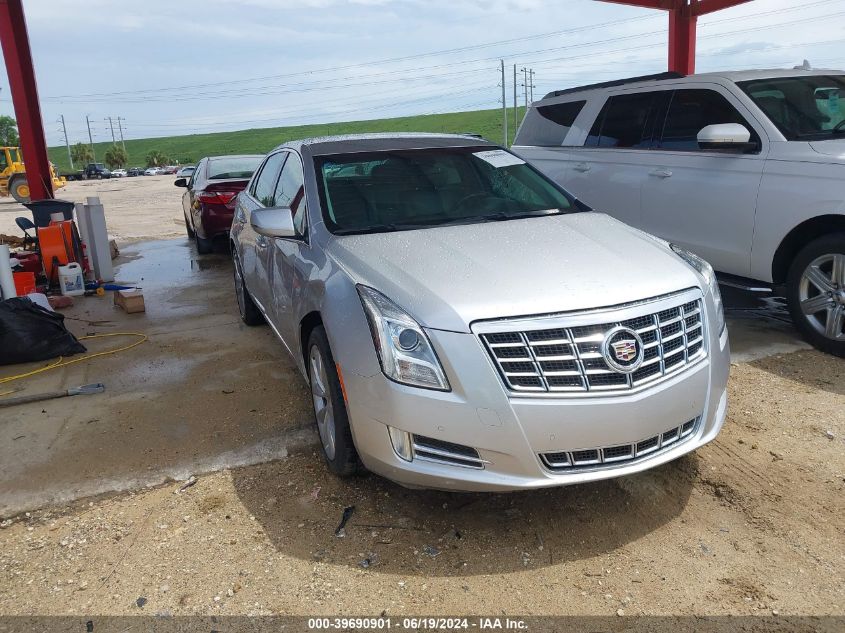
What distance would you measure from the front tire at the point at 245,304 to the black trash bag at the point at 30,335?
4.48 ft

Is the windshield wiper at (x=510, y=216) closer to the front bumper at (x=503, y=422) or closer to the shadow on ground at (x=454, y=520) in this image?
the front bumper at (x=503, y=422)

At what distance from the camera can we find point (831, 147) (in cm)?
481

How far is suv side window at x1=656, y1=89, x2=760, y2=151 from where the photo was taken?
18.1 ft

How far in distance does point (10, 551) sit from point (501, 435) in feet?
7.18

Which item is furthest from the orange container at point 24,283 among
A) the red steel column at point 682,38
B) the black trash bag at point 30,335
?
the red steel column at point 682,38

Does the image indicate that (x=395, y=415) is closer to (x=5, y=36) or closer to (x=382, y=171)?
(x=382, y=171)

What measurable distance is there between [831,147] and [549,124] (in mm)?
3098

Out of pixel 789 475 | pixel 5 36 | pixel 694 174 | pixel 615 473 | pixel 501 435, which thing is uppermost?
pixel 5 36

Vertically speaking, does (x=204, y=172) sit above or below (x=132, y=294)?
above

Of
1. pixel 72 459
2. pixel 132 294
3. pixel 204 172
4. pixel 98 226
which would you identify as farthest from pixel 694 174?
pixel 204 172

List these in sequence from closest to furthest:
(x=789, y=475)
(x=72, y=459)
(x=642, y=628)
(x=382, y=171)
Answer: (x=642, y=628), (x=789, y=475), (x=72, y=459), (x=382, y=171)

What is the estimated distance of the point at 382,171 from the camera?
4.23m

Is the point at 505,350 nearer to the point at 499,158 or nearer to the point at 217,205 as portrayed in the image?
the point at 499,158

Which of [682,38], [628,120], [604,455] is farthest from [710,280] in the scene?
[682,38]
